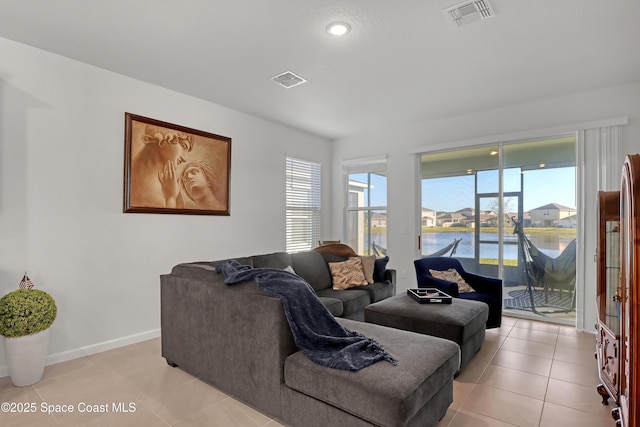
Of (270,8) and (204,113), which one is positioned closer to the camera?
(270,8)

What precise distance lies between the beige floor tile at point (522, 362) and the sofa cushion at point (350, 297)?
140cm

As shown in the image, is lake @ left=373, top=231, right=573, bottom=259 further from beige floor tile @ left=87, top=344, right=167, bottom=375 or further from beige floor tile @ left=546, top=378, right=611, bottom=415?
beige floor tile @ left=87, top=344, right=167, bottom=375

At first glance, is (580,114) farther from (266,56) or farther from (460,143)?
(266,56)

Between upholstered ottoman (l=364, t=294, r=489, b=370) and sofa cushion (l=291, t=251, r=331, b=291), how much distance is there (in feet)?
3.41

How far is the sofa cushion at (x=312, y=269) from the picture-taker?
405 centimetres

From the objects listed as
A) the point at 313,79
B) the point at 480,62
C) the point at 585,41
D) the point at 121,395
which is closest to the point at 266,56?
the point at 313,79

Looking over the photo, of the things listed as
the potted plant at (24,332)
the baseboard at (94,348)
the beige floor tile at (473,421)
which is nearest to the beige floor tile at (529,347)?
the beige floor tile at (473,421)

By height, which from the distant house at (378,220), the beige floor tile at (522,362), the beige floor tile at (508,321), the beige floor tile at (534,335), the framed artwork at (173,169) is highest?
the framed artwork at (173,169)

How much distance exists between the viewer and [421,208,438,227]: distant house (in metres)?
5.24

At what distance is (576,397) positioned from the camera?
2.42 metres

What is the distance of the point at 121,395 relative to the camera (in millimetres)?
2438

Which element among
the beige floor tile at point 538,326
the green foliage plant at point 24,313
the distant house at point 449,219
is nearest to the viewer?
the green foliage plant at point 24,313

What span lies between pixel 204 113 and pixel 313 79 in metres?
1.54

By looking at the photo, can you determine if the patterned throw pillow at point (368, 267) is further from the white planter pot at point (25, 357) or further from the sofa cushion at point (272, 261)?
the white planter pot at point (25, 357)
